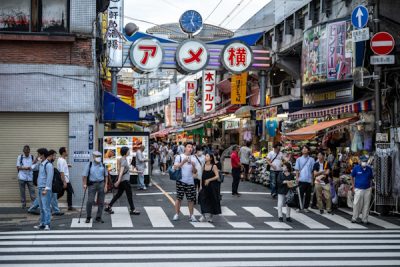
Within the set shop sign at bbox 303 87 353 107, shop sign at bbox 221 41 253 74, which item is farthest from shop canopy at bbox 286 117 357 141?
shop sign at bbox 221 41 253 74

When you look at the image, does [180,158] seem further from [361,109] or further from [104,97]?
[104,97]

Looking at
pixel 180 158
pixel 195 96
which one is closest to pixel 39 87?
pixel 180 158

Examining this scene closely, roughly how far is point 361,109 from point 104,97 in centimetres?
1174

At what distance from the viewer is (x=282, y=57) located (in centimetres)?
3117

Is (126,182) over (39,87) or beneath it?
beneath

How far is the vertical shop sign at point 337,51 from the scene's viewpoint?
22.1 m

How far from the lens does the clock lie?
3080cm

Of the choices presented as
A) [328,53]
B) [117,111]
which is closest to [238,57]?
[117,111]

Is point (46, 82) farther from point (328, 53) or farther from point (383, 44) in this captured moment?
point (328, 53)

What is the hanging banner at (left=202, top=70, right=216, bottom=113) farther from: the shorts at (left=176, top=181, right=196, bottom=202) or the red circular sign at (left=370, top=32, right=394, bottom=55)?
the shorts at (left=176, top=181, right=196, bottom=202)

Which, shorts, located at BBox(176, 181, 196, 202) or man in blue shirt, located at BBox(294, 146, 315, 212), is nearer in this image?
shorts, located at BBox(176, 181, 196, 202)

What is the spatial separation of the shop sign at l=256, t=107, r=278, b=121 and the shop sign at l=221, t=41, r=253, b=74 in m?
2.38

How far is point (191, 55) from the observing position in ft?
92.5

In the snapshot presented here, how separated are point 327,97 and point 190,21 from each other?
393 inches
